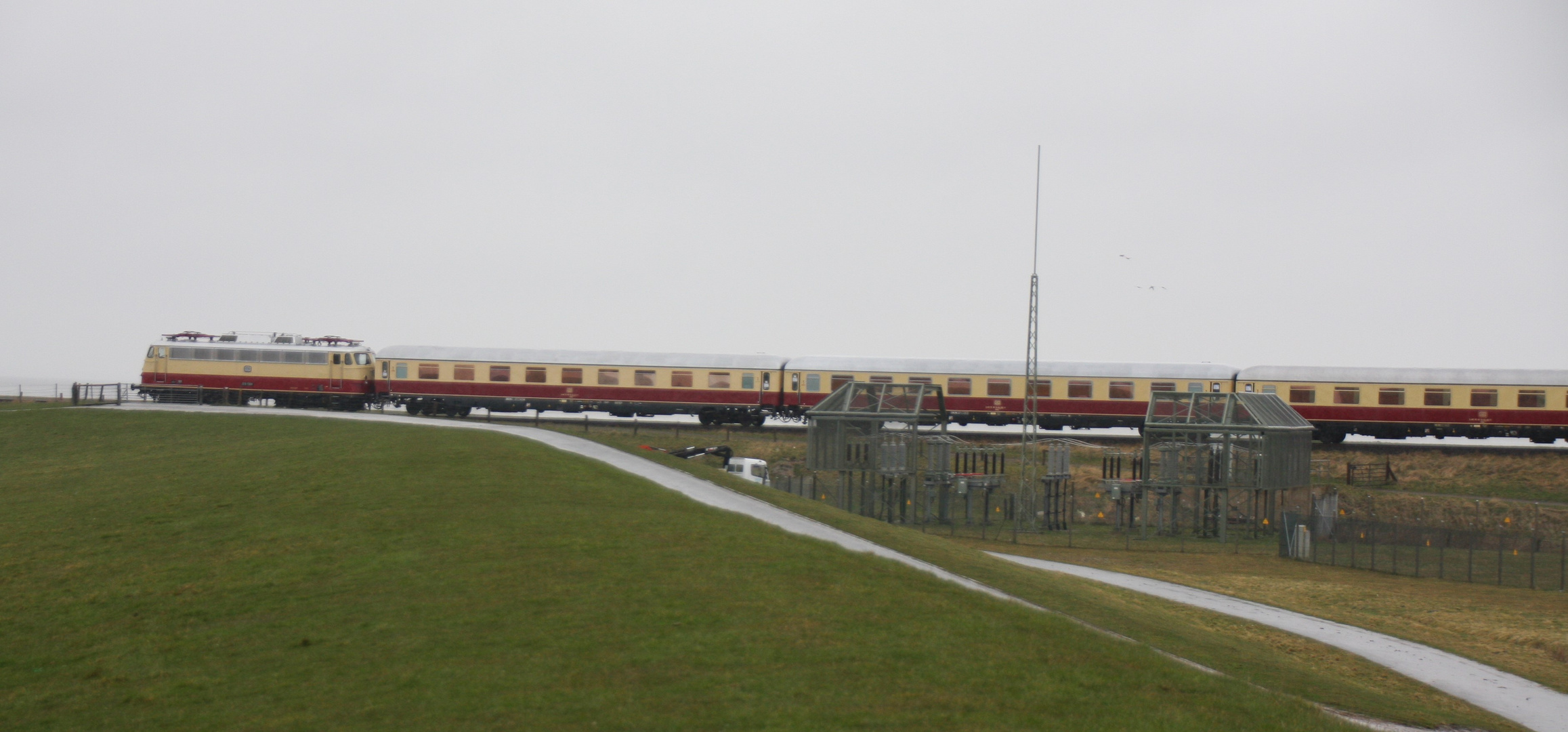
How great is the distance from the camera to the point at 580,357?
5891 centimetres

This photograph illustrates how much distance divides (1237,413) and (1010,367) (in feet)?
38.3

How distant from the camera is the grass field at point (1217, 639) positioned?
16703 mm

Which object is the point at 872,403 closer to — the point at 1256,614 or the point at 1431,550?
the point at 1256,614

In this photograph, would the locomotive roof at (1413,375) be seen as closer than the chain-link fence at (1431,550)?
No

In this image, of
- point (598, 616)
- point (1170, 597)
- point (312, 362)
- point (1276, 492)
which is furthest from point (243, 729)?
point (312, 362)

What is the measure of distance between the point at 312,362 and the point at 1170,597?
47394 mm

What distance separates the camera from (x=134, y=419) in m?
45.6

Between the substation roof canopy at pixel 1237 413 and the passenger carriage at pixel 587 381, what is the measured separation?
66.3 ft

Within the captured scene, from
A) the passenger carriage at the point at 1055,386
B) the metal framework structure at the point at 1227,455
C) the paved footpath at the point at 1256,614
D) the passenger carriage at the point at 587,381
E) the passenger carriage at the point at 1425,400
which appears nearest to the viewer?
the paved footpath at the point at 1256,614

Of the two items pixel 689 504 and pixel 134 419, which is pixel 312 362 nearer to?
pixel 134 419

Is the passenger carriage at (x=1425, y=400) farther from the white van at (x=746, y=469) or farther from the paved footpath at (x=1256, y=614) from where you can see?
the paved footpath at (x=1256, y=614)

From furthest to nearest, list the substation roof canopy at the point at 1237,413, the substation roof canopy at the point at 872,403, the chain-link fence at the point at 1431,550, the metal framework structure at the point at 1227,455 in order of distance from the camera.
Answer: the substation roof canopy at the point at 1237,413
the substation roof canopy at the point at 872,403
the metal framework structure at the point at 1227,455
the chain-link fence at the point at 1431,550

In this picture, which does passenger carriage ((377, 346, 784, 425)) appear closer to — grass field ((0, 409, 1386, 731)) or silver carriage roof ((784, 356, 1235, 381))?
silver carriage roof ((784, 356, 1235, 381))

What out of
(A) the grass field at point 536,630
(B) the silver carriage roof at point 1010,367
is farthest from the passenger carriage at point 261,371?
(A) the grass field at point 536,630
